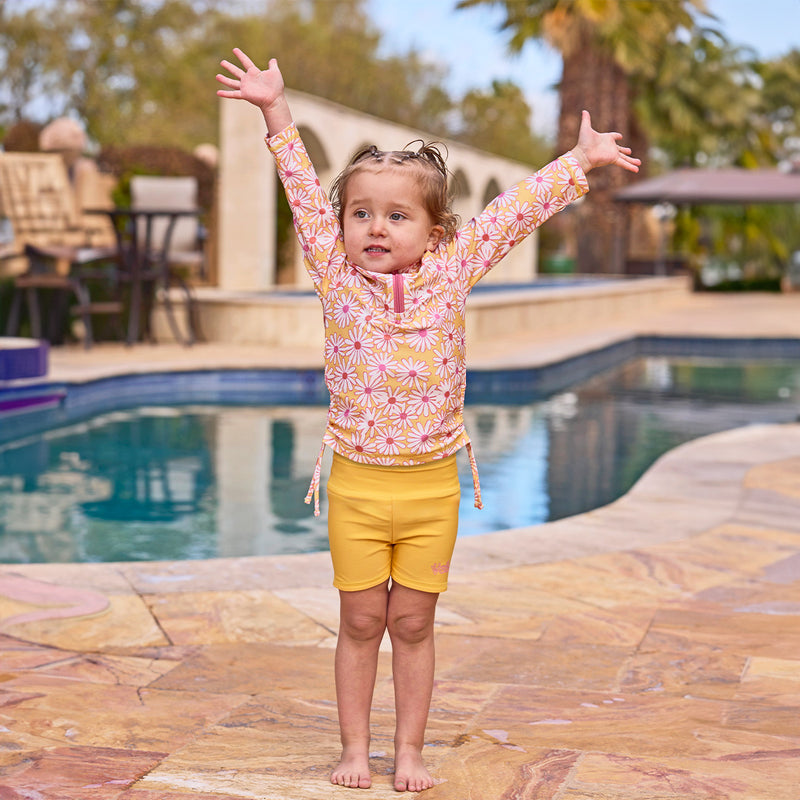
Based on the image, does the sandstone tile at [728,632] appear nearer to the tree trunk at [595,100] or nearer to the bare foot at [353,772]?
the bare foot at [353,772]

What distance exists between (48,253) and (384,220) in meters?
8.69

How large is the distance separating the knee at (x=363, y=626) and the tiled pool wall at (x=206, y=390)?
5.49 m

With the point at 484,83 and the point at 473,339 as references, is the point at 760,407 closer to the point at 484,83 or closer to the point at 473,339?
the point at 473,339

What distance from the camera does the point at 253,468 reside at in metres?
6.47

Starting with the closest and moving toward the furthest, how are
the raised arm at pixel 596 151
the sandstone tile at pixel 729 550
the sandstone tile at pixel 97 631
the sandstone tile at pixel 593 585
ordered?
1. the raised arm at pixel 596 151
2. the sandstone tile at pixel 97 631
3. the sandstone tile at pixel 593 585
4. the sandstone tile at pixel 729 550

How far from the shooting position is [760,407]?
935 centimetres

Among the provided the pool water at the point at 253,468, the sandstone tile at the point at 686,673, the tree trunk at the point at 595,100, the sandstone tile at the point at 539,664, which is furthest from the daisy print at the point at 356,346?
the tree trunk at the point at 595,100

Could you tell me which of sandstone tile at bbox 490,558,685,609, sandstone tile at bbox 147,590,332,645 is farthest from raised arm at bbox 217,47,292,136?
sandstone tile at bbox 490,558,685,609

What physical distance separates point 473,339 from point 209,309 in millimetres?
2720

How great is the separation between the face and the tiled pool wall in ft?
18.3

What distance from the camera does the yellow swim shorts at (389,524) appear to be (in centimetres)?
217

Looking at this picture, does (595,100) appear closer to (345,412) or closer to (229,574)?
(229,574)

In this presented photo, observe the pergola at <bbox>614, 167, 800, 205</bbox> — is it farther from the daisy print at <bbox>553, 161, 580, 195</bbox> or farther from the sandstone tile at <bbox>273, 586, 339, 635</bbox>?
the daisy print at <bbox>553, 161, 580, 195</bbox>

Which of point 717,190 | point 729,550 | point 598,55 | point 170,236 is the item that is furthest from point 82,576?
point 717,190
